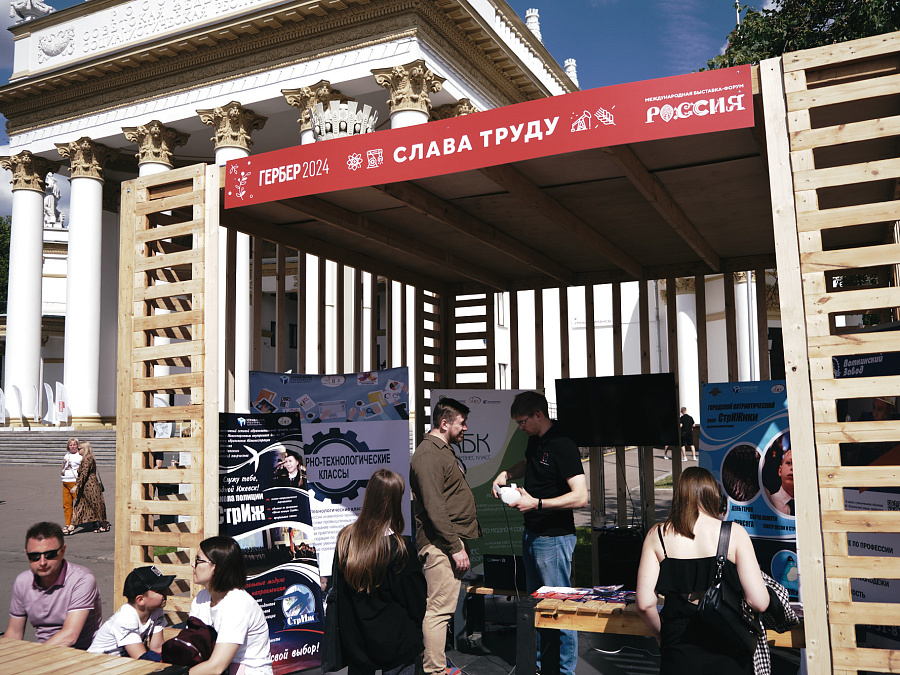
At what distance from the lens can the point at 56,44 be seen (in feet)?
84.2

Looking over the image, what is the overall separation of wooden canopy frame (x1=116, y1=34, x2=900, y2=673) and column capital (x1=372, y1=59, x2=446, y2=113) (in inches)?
385

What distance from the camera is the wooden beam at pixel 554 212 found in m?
5.32

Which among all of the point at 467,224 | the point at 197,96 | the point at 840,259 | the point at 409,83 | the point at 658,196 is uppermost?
the point at 197,96

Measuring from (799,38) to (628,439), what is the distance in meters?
9.29

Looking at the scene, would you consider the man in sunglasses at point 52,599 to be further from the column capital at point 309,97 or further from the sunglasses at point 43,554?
the column capital at point 309,97

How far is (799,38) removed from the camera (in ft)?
42.9

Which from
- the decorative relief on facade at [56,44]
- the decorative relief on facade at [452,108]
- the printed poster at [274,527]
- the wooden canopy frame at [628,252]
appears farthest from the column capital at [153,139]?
the printed poster at [274,527]

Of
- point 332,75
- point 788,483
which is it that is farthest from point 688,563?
point 332,75

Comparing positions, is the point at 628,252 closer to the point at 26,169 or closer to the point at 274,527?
the point at 274,527

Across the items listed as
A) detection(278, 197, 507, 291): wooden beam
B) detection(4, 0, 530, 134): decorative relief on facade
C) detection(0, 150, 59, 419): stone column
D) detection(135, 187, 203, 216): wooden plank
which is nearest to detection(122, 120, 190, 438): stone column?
detection(4, 0, 530, 134): decorative relief on facade

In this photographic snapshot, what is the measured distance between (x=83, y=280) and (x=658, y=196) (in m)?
23.7

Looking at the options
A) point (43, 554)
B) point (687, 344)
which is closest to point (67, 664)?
point (43, 554)

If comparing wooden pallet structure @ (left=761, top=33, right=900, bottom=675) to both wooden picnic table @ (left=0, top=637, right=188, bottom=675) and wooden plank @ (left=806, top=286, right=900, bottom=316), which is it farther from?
wooden picnic table @ (left=0, top=637, right=188, bottom=675)

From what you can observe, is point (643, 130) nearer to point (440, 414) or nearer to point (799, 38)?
point (440, 414)
